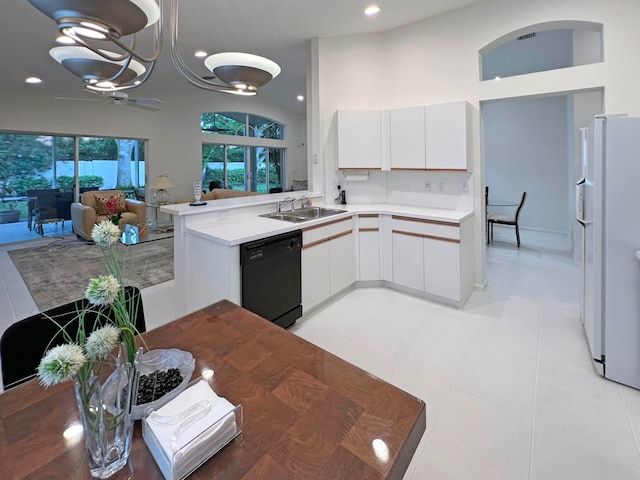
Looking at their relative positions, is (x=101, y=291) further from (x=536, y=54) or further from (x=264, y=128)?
(x=264, y=128)

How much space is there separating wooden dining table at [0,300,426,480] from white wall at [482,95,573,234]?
6508 millimetres

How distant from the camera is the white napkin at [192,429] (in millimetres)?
667

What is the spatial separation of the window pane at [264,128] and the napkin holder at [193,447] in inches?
389

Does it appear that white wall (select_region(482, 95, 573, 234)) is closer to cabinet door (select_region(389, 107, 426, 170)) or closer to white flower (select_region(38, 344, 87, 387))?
cabinet door (select_region(389, 107, 426, 170))

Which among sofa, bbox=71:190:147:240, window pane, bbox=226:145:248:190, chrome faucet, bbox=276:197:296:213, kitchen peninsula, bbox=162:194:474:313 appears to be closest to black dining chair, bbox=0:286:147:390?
kitchen peninsula, bbox=162:194:474:313

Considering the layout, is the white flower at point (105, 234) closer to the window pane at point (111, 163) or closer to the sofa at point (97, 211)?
the sofa at point (97, 211)

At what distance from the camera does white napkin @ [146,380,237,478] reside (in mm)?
667

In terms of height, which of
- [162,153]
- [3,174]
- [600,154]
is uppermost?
[162,153]

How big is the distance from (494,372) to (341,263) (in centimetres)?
172

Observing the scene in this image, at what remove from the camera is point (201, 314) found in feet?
4.60

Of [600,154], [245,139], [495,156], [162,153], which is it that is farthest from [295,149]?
[600,154]

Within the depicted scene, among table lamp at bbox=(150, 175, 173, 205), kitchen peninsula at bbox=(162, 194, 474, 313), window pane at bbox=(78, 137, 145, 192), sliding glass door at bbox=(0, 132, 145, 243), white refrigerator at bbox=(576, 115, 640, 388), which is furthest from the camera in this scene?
table lamp at bbox=(150, 175, 173, 205)

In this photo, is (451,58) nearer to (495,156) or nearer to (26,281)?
(495,156)

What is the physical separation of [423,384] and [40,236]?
7975 millimetres
